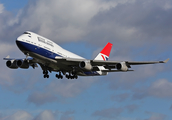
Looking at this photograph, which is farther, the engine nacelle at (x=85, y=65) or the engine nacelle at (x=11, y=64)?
the engine nacelle at (x=11, y=64)

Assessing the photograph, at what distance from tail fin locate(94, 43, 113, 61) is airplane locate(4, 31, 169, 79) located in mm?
5481

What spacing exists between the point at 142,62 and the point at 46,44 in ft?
57.2

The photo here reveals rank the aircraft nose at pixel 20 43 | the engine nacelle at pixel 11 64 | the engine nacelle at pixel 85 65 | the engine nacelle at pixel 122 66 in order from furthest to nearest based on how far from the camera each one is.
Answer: the engine nacelle at pixel 11 64
the engine nacelle at pixel 85 65
the engine nacelle at pixel 122 66
the aircraft nose at pixel 20 43

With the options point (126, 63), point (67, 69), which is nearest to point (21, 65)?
point (67, 69)

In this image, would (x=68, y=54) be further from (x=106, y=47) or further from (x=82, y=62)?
(x=106, y=47)

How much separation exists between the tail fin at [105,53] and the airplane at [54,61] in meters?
5.48

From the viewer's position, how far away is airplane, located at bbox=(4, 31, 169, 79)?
5275cm

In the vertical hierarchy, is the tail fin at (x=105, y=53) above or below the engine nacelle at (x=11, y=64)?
above

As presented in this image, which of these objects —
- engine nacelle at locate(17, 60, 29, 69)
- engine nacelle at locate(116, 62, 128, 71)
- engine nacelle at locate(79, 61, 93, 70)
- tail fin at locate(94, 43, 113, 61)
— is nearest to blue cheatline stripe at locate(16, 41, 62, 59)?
engine nacelle at locate(79, 61, 93, 70)

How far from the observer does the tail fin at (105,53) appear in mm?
71800

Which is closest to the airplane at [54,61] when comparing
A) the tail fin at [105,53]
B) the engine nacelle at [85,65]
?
the engine nacelle at [85,65]

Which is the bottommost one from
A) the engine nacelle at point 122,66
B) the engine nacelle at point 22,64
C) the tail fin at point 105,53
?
the engine nacelle at point 122,66

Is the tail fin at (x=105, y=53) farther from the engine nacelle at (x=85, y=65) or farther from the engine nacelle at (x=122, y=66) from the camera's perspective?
the engine nacelle at (x=122, y=66)

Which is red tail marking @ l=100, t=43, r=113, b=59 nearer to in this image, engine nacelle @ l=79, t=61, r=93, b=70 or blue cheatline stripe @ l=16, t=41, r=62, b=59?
engine nacelle @ l=79, t=61, r=93, b=70
